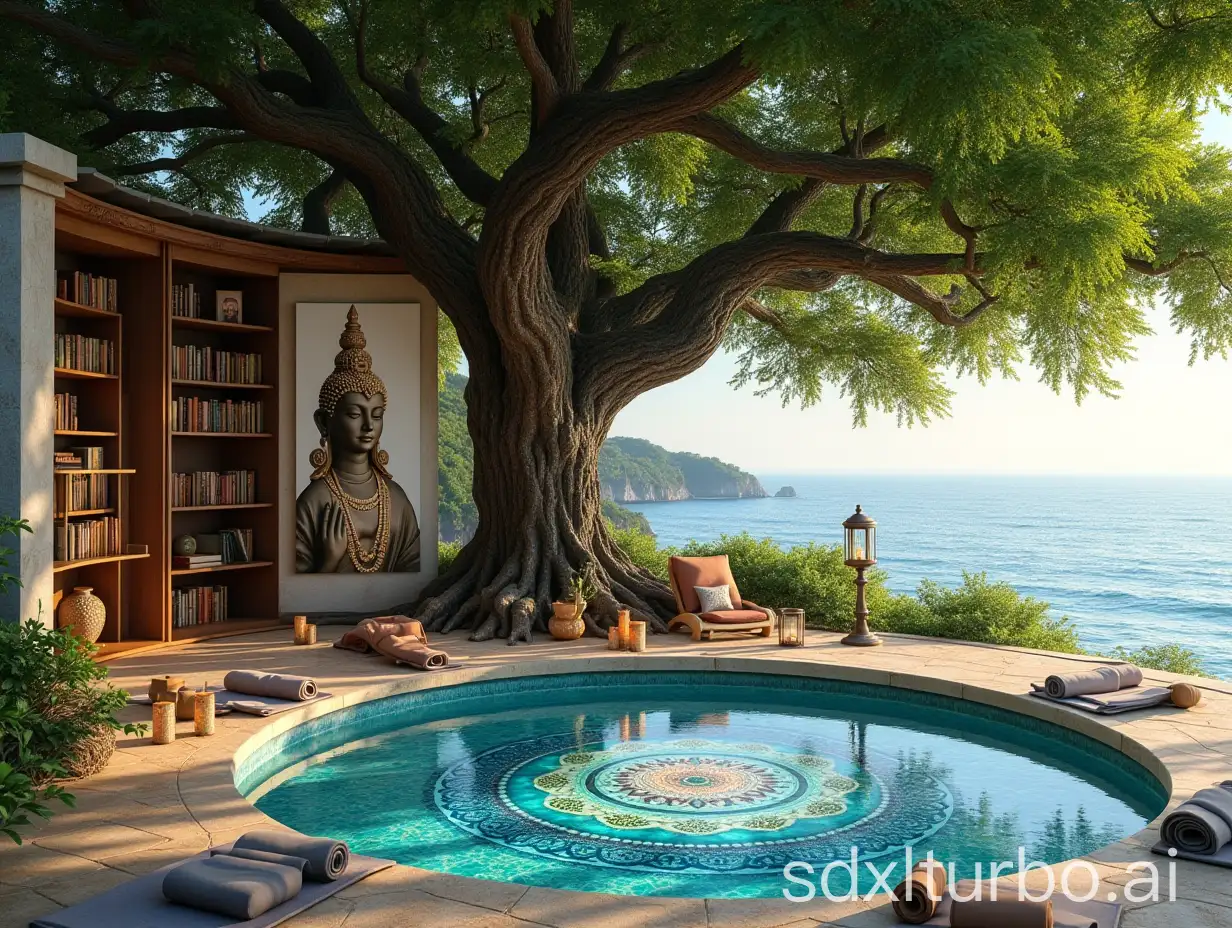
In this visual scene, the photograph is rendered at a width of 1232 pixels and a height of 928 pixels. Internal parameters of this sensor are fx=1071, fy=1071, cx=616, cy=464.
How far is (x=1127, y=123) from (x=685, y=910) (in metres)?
7.56

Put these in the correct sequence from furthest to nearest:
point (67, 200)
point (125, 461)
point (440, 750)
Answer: point (125, 461) < point (67, 200) < point (440, 750)

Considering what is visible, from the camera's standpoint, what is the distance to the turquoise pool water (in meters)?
4.88

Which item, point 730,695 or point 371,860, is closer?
point 371,860

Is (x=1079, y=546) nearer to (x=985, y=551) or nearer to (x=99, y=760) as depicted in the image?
(x=985, y=551)

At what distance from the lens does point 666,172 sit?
1112 cm

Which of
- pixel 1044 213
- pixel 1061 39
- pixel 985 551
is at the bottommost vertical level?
pixel 985 551

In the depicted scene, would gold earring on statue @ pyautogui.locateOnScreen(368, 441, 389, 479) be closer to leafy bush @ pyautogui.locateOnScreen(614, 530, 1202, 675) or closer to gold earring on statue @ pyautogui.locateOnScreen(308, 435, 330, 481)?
gold earring on statue @ pyautogui.locateOnScreen(308, 435, 330, 481)

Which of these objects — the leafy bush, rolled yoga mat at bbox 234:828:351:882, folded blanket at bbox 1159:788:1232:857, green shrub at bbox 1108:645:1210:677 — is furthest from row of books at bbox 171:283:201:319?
green shrub at bbox 1108:645:1210:677

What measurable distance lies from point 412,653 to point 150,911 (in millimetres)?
4448

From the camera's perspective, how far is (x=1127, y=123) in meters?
8.68

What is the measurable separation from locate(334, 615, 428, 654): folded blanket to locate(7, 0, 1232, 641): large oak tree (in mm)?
902

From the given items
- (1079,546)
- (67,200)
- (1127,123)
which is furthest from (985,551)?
(67,200)

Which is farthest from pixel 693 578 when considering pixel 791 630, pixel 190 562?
pixel 190 562

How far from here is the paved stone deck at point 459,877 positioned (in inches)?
151
